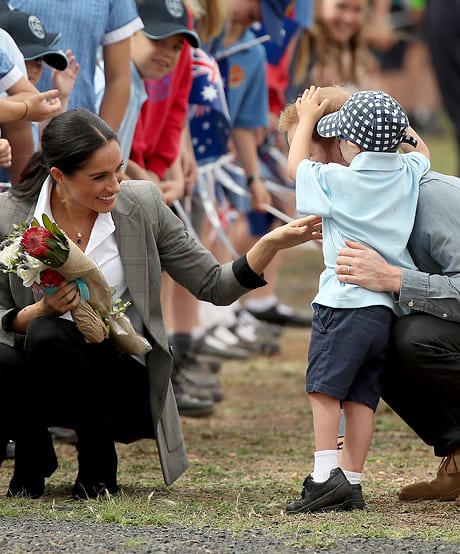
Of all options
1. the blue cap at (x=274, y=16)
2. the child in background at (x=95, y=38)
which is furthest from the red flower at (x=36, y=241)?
the blue cap at (x=274, y=16)

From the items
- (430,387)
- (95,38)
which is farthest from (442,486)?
(95,38)

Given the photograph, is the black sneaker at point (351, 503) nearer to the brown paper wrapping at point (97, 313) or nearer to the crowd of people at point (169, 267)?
the crowd of people at point (169, 267)

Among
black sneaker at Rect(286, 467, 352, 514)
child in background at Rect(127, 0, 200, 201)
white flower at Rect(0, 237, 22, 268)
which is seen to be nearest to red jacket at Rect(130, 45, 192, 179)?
child in background at Rect(127, 0, 200, 201)

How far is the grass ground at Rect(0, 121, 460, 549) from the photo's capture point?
3.92 m

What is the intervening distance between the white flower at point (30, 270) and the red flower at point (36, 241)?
0.06 ft

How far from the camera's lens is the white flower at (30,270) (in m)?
4.00

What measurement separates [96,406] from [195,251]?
583 mm

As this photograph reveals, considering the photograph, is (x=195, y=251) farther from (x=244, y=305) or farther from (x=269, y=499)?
(x=244, y=305)

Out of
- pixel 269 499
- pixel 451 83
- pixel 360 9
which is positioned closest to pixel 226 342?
pixel 360 9

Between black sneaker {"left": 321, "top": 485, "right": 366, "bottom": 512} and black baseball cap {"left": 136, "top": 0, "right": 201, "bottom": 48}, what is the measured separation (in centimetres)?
215

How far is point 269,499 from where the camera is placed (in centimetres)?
432

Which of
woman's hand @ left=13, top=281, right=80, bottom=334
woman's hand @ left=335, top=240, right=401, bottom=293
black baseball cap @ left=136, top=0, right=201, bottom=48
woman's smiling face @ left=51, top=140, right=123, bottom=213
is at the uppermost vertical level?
black baseball cap @ left=136, top=0, right=201, bottom=48

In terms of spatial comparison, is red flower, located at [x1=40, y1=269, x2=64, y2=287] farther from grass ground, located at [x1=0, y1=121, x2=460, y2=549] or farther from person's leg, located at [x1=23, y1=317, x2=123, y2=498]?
grass ground, located at [x1=0, y1=121, x2=460, y2=549]

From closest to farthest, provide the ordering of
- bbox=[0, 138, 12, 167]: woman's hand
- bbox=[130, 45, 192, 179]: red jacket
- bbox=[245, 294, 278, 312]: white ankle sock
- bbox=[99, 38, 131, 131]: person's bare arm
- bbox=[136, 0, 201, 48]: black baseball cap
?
bbox=[0, 138, 12, 167]: woman's hand < bbox=[99, 38, 131, 131]: person's bare arm < bbox=[136, 0, 201, 48]: black baseball cap < bbox=[130, 45, 192, 179]: red jacket < bbox=[245, 294, 278, 312]: white ankle sock
